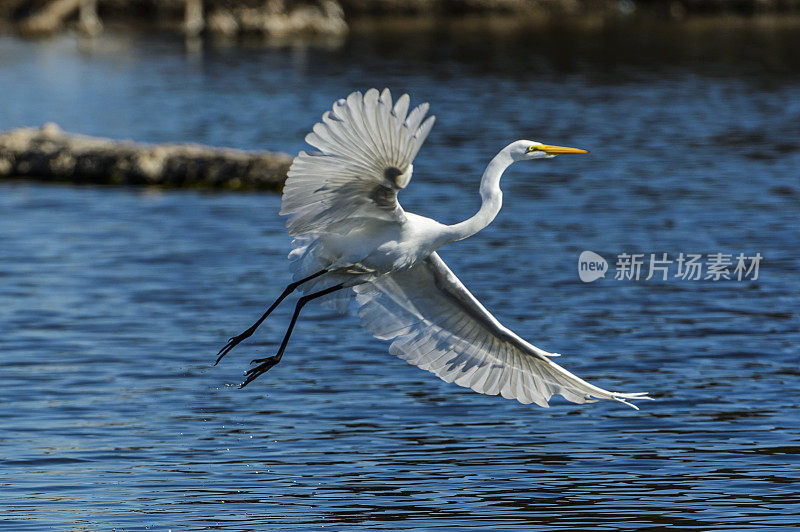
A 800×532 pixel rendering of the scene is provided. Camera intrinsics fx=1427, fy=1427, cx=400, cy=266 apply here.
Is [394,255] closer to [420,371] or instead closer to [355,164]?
[355,164]

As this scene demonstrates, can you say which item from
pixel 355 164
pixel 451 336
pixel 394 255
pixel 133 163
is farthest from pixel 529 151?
pixel 133 163

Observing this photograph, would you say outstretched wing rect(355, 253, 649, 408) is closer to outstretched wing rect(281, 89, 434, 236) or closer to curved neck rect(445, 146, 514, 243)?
curved neck rect(445, 146, 514, 243)

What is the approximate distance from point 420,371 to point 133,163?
13.5 m

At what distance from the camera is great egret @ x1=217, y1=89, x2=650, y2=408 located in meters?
10.2

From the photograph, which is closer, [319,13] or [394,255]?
[394,255]

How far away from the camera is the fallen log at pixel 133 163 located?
2731cm

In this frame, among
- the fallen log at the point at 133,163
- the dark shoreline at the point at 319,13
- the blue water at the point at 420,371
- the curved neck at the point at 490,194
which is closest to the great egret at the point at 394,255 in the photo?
the curved neck at the point at 490,194

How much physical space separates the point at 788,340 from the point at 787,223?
8046 mm

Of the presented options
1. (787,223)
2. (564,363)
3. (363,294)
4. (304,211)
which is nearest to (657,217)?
(787,223)

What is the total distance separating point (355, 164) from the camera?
10492 millimetres

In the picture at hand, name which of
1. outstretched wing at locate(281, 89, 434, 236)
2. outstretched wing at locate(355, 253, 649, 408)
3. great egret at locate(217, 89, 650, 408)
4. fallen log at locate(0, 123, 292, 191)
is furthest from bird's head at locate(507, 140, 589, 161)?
fallen log at locate(0, 123, 292, 191)

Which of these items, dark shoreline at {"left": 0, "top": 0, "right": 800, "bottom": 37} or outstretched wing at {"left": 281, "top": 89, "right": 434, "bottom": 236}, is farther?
dark shoreline at {"left": 0, "top": 0, "right": 800, "bottom": 37}

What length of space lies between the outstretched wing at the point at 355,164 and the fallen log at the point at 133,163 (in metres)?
15.7

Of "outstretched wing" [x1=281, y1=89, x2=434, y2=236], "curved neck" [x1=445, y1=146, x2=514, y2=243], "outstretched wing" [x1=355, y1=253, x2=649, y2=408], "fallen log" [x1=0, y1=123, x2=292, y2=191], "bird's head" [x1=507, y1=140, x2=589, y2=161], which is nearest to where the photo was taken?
"outstretched wing" [x1=281, y1=89, x2=434, y2=236]
